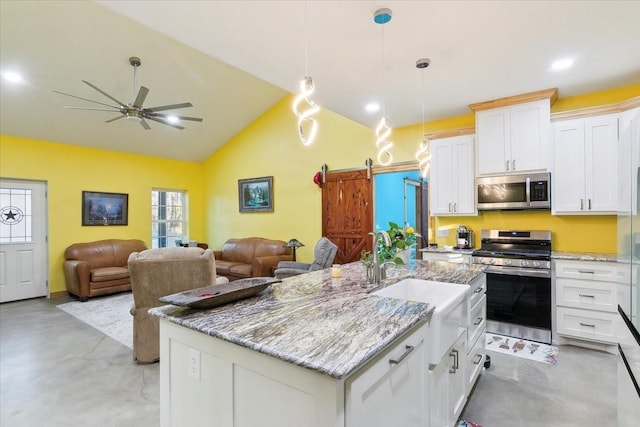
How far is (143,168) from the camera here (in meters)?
6.84

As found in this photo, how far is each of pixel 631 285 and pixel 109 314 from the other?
18.3 feet

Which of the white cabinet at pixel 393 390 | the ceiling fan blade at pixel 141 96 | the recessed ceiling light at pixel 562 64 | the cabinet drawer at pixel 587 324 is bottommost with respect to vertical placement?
the cabinet drawer at pixel 587 324

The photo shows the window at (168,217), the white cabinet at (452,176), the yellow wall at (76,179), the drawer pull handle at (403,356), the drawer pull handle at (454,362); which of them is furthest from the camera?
the window at (168,217)

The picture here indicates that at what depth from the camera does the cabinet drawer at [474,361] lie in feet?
7.05

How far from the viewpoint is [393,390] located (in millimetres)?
1210

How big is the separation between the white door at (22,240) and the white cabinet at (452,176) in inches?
262

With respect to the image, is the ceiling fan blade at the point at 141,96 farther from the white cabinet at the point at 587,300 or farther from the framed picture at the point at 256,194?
the white cabinet at the point at 587,300

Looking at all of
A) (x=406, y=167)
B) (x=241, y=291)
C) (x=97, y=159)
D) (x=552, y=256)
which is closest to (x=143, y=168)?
(x=97, y=159)

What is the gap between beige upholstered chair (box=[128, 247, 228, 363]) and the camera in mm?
2836

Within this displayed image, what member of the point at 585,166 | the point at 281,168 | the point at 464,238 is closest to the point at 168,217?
the point at 281,168

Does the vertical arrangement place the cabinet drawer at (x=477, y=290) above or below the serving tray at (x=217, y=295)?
below

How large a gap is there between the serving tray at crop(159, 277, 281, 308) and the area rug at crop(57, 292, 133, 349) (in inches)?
95.6

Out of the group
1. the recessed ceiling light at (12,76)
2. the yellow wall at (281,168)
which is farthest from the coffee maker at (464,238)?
the recessed ceiling light at (12,76)

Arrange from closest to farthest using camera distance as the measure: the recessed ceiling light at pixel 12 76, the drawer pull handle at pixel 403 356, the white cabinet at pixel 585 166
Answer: the drawer pull handle at pixel 403 356 → the white cabinet at pixel 585 166 → the recessed ceiling light at pixel 12 76
